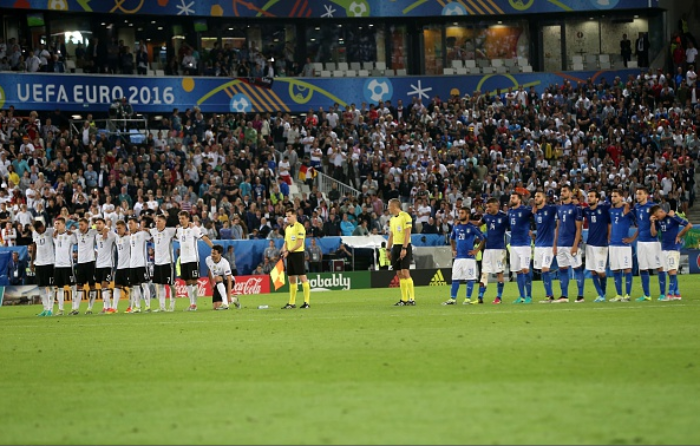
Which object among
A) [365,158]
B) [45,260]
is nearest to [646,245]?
[45,260]

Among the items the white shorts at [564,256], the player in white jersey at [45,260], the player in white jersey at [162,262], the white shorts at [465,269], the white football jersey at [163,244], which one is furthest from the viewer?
the player in white jersey at [45,260]

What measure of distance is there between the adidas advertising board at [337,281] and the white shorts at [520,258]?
14.2m

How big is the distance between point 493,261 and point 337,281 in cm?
1446

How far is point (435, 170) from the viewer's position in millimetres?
48031

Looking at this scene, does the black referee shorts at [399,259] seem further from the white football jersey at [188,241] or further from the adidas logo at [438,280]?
the adidas logo at [438,280]

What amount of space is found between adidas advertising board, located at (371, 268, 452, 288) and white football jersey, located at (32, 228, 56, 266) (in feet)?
47.2

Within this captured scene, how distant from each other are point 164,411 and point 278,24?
4947 cm

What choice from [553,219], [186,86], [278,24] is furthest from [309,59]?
[553,219]

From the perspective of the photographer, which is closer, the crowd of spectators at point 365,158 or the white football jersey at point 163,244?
the white football jersey at point 163,244

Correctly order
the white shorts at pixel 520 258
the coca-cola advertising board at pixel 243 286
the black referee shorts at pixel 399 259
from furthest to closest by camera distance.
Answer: the coca-cola advertising board at pixel 243 286 < the black referee shorts at pixel 399 259 < the white shorts at pixel 520 258

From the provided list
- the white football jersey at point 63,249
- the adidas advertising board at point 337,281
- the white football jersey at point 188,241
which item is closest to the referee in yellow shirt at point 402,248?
the white football jersey at point 188,241

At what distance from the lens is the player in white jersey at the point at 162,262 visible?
27641 millimetres

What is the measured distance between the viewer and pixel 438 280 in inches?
1571

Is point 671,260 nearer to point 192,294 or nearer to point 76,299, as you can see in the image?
point 192,294
